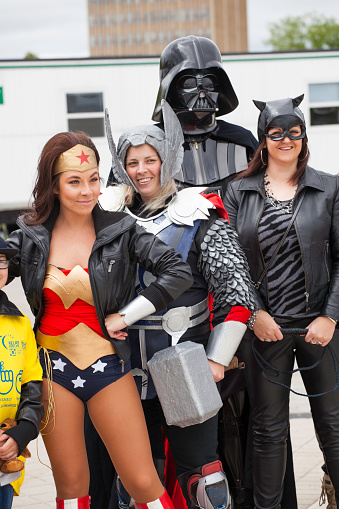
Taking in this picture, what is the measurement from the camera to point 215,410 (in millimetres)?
2873

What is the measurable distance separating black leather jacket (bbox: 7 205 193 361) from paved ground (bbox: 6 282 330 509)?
1.34 meters

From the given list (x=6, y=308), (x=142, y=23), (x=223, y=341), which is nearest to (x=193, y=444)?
(x=223, y=341)

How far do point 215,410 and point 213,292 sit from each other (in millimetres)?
500

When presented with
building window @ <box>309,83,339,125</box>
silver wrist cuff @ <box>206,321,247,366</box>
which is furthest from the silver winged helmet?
building window @ <box>309,83,339,125</box>

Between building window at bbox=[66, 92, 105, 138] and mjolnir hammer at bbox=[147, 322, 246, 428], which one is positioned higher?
building window at bbox=[66, 92, 105, 138]

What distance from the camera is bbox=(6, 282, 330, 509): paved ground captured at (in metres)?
4.35

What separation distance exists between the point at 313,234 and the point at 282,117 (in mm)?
580

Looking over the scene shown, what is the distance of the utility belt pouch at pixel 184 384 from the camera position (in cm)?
279

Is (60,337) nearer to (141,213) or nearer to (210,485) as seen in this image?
(141,213)

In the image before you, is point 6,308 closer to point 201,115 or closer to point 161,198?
point 161,198

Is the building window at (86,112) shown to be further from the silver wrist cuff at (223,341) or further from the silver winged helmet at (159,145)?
the silver wrist cuff at (223,341)

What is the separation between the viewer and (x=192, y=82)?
3.98 m

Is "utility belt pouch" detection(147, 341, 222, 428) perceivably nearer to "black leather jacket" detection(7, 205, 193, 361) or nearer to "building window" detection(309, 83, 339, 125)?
"black leather jacket" detection(7, 205, 193, 361)

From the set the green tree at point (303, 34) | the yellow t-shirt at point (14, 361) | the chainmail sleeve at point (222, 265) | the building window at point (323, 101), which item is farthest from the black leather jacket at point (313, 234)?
the green tree at point (303, 34)
